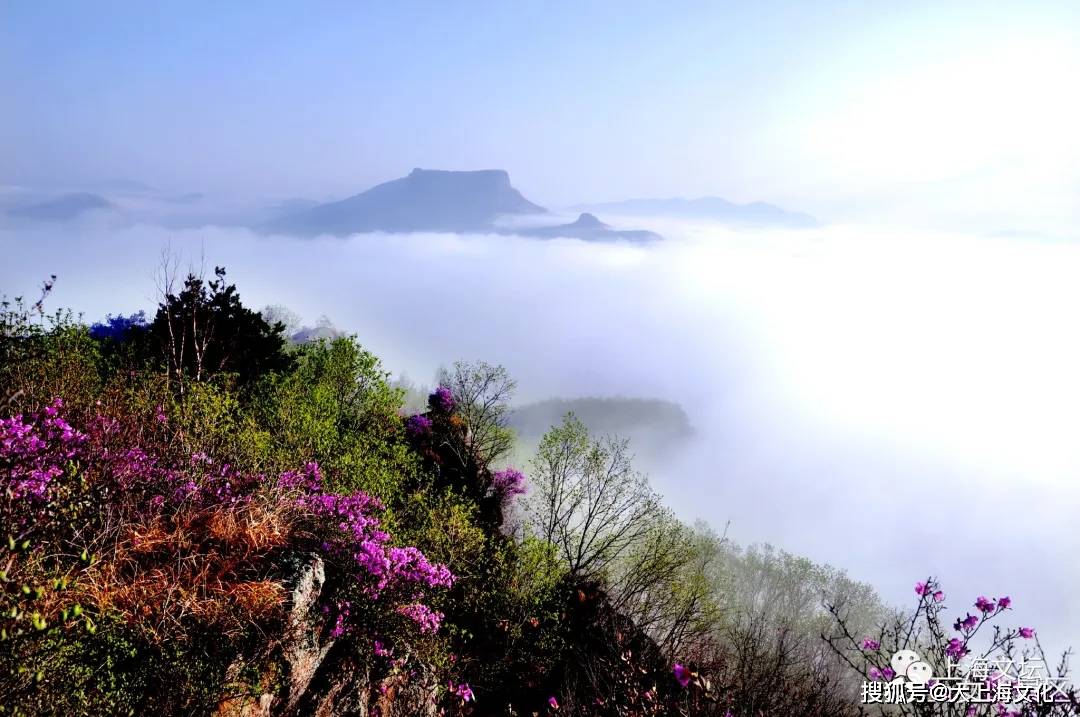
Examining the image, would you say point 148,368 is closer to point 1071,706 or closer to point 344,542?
point 344,542

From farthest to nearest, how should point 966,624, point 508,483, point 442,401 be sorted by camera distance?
1. point 442,401
2. point 508,483
3. point 966,624

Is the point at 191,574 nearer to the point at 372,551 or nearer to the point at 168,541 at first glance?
the point at 168,541

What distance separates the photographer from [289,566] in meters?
10.1

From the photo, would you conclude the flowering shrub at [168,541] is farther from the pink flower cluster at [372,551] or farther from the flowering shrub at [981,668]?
the flowering shrub at [981,668]

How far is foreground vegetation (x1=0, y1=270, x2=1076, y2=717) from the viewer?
7719 mm

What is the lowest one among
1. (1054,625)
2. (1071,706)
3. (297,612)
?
(1054,625)

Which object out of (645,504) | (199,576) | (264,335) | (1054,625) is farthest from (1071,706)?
(1054,625)

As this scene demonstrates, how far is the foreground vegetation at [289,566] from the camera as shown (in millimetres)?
7719

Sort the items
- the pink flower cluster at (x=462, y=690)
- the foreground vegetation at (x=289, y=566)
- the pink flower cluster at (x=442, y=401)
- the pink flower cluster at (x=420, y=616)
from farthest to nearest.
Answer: the pink flower cluster at (x=442, y=401) → the pink flower cluster at (x=462, y=690) → the pink flower cluster at (x=420, y=616) → the foreground vegetation at (x=289, y=566)

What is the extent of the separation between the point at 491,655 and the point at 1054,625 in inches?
9296

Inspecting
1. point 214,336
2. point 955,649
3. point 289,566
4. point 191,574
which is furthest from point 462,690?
point 214,336

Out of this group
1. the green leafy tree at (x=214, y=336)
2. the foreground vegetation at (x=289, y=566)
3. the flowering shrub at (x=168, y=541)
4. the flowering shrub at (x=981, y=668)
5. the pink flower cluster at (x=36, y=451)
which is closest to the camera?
the flowering shrub at (x=981, y=668)

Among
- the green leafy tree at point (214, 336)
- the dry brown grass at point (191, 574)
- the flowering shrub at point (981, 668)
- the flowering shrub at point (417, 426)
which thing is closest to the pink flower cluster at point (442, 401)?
the flowering shrub at point (417, 426)

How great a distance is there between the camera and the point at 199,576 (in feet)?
29.5
